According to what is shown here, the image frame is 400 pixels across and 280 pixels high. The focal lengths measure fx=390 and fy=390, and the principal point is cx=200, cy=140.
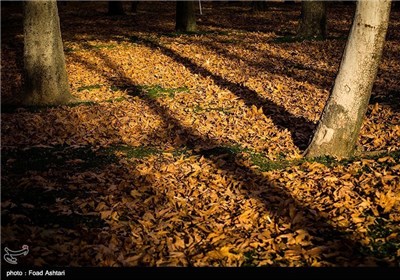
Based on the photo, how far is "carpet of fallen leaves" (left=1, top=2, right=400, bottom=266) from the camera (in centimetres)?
411

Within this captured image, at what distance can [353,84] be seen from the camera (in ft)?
18.3

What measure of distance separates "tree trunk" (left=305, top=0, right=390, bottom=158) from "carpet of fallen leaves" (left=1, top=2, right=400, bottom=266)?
294 mm

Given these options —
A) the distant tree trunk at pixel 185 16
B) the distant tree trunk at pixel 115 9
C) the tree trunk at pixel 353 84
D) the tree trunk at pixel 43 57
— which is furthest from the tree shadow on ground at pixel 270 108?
the distant tree trunk at pixel 115 9

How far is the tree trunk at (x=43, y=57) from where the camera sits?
27.4 feet

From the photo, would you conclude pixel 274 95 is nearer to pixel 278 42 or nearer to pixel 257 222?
pixel 257 222

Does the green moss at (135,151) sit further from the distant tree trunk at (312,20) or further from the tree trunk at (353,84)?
the distant tree trunk at (312,20)

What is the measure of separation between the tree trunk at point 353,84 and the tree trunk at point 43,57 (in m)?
5.82

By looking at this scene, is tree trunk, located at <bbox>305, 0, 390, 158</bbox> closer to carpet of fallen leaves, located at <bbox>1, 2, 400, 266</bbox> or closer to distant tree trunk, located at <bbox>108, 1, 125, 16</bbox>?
carpet of fallen leaves, located at <bbox>1, 2, 400, 266</bbox>

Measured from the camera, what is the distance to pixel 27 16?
27.5 feet

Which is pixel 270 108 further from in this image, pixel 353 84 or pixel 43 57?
pixel 43 57

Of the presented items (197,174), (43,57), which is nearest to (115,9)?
(43,57)

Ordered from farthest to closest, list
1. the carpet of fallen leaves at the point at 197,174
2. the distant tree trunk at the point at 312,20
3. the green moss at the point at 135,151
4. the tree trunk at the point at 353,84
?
the distant tree trunk at the point at 312,20 < the green moss at the point at 135,151 < the tree trunk at the point at 353,84 < the carpet of fallen leaves at the point at 197,174

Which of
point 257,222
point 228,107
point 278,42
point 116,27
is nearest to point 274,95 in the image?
point 228,107

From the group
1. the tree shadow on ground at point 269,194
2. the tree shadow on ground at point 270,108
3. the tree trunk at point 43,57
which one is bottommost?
the tree shadow on ground at point 269,194
